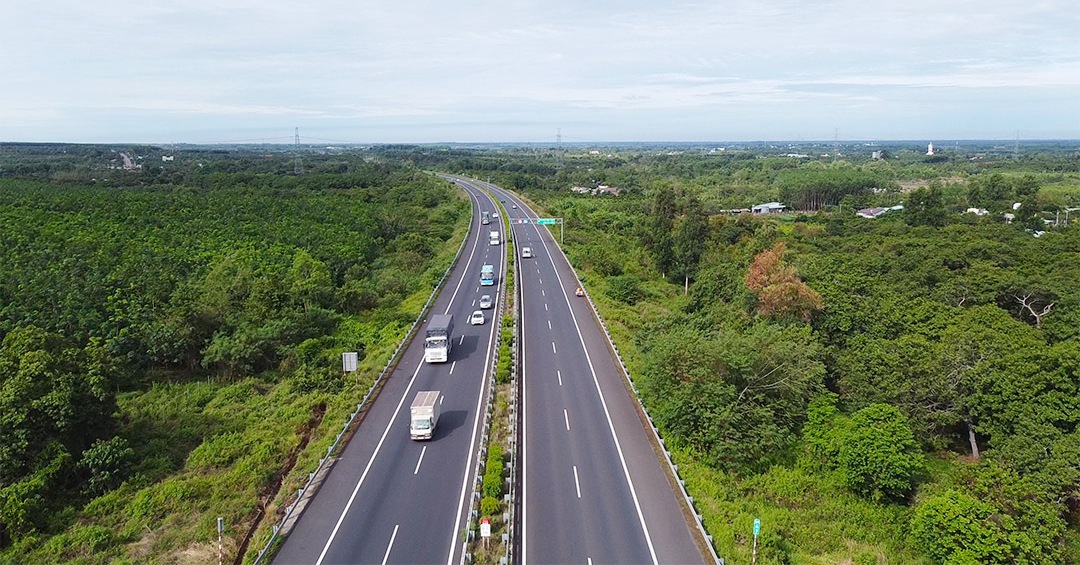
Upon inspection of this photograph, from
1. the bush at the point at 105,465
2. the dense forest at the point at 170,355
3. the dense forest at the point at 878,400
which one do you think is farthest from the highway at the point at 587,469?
the bush at the point at 105,465

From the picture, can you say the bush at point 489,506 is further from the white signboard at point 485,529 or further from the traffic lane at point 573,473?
the traffic lane at point 573,473

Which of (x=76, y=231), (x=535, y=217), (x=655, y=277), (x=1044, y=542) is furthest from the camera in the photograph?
(x=535, y=217)

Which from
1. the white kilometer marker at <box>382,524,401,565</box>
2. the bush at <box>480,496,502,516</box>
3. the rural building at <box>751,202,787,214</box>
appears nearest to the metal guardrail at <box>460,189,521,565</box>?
the bush at <box>480,496,502,516</box>

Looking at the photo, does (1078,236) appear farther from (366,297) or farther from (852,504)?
(366,297)

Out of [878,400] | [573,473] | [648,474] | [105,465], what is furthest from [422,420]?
[878,400]

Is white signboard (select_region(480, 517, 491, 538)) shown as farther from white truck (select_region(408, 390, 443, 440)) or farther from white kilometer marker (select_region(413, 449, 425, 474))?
white truck (select_region(408, 390, 443, 440))

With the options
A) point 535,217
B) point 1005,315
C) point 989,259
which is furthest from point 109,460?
point 535,217
